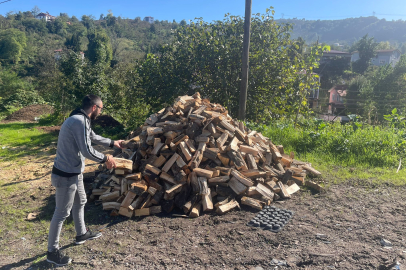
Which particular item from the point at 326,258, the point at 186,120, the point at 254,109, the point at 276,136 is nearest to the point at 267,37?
the point at 254,109

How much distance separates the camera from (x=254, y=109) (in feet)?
32.3

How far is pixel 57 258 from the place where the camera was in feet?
10.5

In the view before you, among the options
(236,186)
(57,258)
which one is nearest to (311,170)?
(236,186)

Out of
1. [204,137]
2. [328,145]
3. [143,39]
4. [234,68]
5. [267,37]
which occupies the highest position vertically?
[143,39]

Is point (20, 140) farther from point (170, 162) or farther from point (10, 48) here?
point (10, 48)

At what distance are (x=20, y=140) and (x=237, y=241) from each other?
994cm

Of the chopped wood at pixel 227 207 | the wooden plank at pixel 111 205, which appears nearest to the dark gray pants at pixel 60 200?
the wooden plank at pixel 111 205

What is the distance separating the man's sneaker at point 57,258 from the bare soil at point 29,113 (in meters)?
14.2

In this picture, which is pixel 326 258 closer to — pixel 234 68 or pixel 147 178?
pixel 147 178

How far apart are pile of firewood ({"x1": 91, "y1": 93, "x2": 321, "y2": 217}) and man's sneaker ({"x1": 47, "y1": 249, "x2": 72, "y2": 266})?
113cm

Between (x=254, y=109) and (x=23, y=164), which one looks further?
(x=254, y=109)

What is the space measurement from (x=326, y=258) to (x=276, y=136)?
486cm

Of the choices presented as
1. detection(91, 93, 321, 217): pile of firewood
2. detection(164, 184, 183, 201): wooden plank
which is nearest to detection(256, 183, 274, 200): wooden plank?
detection(91, 93, 321, 217): pile of firewood

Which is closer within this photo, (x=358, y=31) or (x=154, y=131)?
(x=154, y=131)
